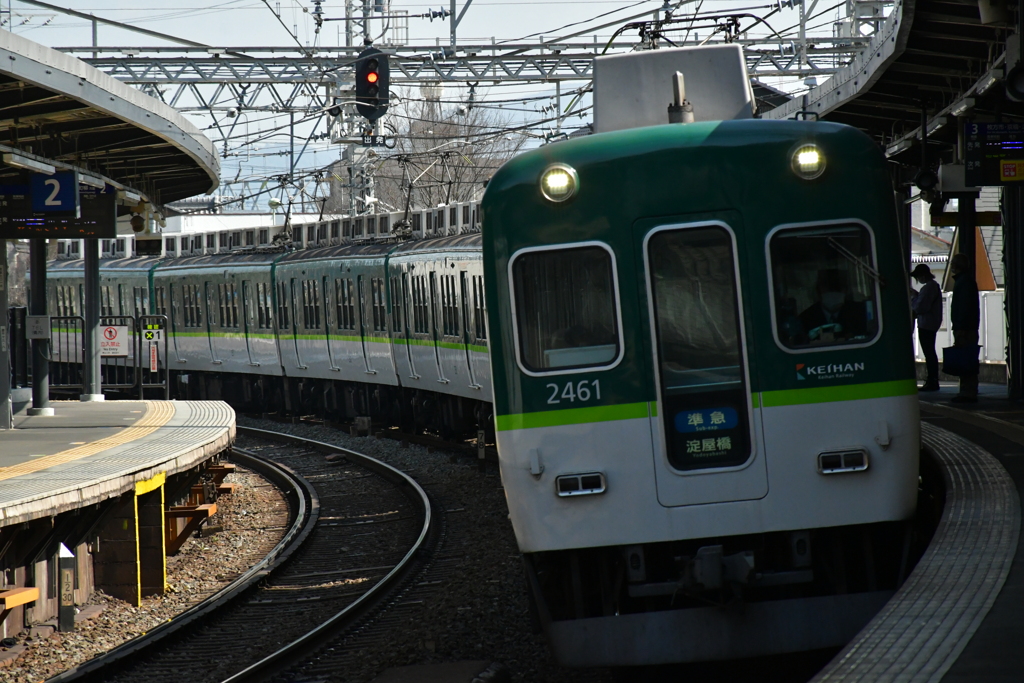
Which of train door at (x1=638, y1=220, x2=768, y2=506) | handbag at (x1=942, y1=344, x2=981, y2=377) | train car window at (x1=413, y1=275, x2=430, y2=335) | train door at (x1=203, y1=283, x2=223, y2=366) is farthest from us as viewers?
train door at (x1=203, y1=283, x2=223, y2=366)

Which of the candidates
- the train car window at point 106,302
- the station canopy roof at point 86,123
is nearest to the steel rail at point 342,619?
the station canopy roof at point 86,123

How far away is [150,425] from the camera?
534 inches

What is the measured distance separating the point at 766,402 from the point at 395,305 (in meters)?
13.1

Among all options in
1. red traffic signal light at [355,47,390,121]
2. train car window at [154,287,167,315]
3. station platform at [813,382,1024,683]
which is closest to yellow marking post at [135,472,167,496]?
station platform at [813,382,1024,683]

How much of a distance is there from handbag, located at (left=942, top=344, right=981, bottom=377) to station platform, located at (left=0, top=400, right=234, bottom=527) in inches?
272

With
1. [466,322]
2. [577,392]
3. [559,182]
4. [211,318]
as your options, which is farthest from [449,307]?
[211,318]

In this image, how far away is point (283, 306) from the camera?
75.0ft

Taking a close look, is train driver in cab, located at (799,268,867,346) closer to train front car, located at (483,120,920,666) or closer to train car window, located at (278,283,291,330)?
train front car, located at (483,120,920,666)

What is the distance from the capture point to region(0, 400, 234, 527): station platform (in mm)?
8102

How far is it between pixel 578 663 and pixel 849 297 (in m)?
2.07

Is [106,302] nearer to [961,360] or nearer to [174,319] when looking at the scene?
[174,319]

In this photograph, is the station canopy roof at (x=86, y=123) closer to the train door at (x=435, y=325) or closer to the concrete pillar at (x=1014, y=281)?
the train door at (x=435, y=325)

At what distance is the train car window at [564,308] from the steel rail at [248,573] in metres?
3.62

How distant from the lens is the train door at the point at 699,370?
5727 millimetres
